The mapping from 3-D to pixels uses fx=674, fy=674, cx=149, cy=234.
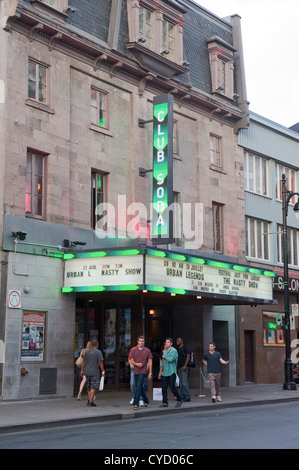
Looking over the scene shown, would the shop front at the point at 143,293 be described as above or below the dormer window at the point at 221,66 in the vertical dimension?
below

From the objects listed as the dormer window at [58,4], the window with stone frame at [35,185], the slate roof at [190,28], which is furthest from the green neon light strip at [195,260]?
the dormer window at [58,4]

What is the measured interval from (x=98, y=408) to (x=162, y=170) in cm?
850

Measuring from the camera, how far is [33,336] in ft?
66.5

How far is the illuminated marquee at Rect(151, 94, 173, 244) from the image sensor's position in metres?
22.2

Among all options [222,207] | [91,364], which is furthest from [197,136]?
[91,364]

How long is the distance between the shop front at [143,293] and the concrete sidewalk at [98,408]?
1971 mm

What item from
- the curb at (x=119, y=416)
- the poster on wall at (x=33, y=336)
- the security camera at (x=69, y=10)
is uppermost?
the security camera at (x=69, y=10)

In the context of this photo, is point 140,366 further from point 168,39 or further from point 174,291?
point 168,39

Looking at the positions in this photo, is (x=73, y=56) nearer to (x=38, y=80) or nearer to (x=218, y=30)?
(x=38, y=80)

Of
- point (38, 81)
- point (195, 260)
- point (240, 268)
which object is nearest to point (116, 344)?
point (195, 260)

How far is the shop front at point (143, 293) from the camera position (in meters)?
20.2

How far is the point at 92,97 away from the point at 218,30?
414 inches

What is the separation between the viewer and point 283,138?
3500cm

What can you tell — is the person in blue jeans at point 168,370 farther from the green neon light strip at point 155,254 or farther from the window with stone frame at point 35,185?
the window with stone frame at point 35,185
